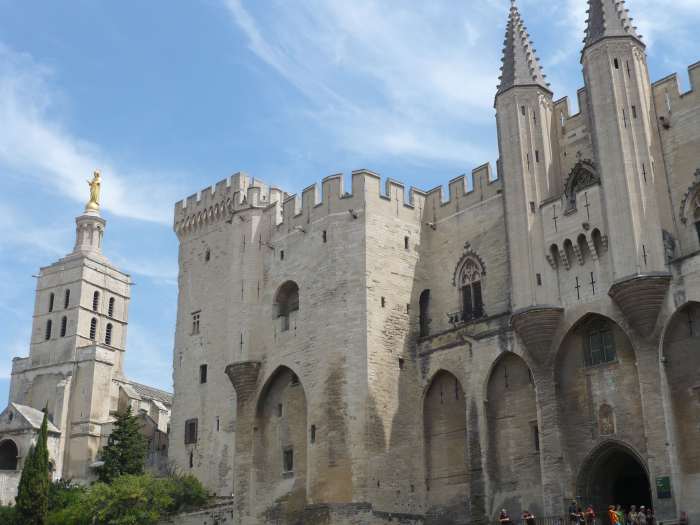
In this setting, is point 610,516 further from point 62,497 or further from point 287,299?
point 62,497

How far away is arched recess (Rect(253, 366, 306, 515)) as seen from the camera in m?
33.6

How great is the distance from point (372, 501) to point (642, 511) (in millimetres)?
9434

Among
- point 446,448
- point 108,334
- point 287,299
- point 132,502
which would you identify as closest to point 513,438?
point 446,448

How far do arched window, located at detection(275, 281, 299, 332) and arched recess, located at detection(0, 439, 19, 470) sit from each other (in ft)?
84.3

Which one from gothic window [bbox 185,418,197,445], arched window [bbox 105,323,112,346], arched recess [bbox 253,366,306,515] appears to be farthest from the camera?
arched window [bbox 105,323,112,346]

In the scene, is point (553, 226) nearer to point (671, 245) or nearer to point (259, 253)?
point (671, 245)

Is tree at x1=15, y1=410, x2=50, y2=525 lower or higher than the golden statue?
lower

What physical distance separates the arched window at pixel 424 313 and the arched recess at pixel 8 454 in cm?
3065

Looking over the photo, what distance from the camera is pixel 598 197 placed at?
28.5 m

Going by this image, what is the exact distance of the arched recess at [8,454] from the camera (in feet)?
178

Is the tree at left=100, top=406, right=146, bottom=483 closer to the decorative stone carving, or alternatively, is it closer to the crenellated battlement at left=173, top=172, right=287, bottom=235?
the crenellated battlement at left=173, top=172, right=287, bottom=235

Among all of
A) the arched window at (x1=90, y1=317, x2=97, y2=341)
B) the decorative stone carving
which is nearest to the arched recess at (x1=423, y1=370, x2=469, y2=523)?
the decorative stone carving

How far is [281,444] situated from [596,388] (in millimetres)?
12635

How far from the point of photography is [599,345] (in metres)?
28.2
